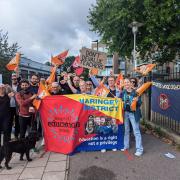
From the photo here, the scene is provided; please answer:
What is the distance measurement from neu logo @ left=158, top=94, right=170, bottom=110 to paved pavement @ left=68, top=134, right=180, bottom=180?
1491 millimetres

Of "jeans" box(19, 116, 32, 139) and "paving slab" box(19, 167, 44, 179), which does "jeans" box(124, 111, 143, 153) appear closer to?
"paving slab" box(19, 167, 44, 179)

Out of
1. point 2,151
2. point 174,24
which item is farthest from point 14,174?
point 174,24

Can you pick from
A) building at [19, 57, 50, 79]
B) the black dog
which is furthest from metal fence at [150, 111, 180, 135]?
building at [19, 57, 50, 79]

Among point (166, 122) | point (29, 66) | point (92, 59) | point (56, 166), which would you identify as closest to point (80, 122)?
point (56, 166)

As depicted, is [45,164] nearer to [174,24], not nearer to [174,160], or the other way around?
[174,160]

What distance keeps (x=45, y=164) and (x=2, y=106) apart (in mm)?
1626

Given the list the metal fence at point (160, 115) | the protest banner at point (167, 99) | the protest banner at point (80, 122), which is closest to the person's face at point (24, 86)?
the protest banner at point (80, 122)

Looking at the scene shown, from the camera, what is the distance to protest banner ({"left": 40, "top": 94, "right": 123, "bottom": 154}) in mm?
5941

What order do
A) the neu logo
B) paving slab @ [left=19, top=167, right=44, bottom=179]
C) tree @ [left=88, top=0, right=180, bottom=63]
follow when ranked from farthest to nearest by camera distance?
tree @ [left=88, top=0, right=180, bottom=63] < the neu logo < paving slab @ [left=19, top=167, right=44, bottom=179]

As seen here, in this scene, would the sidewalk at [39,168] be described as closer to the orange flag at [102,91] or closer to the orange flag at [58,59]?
the orange flag at [102,91]

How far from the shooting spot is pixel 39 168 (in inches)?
202

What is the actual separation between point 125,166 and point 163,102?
3.15 metres

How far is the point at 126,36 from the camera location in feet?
49.9

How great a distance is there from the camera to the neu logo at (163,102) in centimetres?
737
